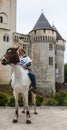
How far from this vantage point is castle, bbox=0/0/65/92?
159 feet

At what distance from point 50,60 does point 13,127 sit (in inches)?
1612

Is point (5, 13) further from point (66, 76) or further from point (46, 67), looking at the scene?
point (66, 76)

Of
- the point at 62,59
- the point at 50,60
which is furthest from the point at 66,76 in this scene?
the point at 50,60

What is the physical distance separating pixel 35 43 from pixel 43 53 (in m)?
2.12

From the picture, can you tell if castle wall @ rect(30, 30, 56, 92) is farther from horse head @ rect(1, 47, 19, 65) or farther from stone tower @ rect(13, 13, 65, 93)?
horse head @ rect(1, 47, 19, 65)

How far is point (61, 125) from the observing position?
1027 centimetres

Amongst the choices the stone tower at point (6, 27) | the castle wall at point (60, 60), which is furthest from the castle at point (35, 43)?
the castle wall at point (60, 60)

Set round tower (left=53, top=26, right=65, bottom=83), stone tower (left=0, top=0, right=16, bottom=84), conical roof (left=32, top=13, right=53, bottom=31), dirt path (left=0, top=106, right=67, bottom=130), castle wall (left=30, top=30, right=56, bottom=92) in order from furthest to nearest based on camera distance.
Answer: round tower (left=53, top=26, right=65, bottom=83)
conical roof (left=32, top=13, right=53, bottom=31)
castle wall (left=30, top=30, right=56, bottom=92)
stone tower (left=0, top=0, right=16, bottom=84)
dirt path (left=0, top=106, right=67, bottom=130)

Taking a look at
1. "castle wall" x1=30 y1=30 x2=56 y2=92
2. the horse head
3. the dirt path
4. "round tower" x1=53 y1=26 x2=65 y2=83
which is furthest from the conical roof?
the horse head

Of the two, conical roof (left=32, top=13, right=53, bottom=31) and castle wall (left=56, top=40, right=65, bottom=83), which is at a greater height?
conical roof (left=32, top=13, right=53, bottom=31)

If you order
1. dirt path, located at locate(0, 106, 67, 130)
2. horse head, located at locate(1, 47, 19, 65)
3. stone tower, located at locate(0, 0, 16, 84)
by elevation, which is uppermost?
stone tower, located at locate(0, 0, 16, 84)

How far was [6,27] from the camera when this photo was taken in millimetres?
48875

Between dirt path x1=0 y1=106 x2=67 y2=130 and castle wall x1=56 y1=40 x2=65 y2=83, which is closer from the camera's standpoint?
dirt path x1=0 y1=106 x2=67 y2=130

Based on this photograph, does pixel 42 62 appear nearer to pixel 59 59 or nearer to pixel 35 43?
pixel 35 43
